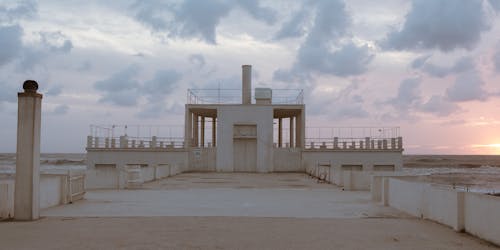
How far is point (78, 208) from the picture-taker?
46.8 ft

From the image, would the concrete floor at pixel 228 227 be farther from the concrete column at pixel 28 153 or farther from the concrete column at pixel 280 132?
the concrete column at pixel 280 132

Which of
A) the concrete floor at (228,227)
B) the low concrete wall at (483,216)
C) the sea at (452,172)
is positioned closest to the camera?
the low concrete wall at (483,216)

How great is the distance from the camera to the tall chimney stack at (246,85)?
40844 mm

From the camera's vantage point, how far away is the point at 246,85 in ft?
135

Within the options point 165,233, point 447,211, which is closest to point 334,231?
point 447,211

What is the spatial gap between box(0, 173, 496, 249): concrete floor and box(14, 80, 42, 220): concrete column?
0.46 meters

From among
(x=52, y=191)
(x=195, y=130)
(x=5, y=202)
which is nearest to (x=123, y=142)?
(x=195, y=130)

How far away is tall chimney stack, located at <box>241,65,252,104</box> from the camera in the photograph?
40844 mm

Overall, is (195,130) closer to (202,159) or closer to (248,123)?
(202,159)

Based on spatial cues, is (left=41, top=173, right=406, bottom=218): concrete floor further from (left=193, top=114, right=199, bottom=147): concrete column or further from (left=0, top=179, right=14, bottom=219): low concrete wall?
(left=193, top=114, right=199, bottom=147): concrete column

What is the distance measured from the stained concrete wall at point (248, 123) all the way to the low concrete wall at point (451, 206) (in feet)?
74.3

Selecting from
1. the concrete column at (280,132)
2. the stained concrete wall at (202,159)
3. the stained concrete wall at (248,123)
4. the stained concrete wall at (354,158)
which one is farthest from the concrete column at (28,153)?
the concrete column at (280,132)

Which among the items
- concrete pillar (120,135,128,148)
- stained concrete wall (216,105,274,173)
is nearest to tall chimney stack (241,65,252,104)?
stained concrete wall (216,105,274,173)

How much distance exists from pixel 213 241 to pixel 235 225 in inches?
74.0
